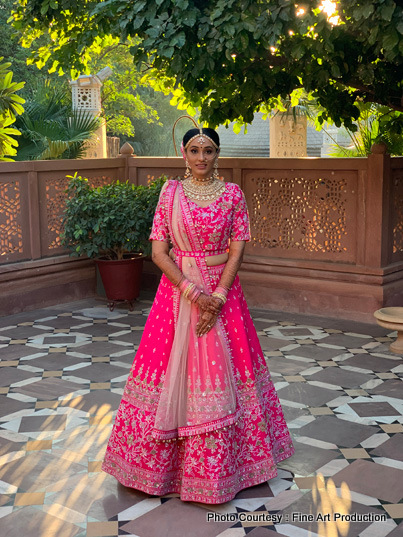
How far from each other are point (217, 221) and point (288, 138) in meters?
12.1

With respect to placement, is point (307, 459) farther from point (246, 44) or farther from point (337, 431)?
point (246, 44)

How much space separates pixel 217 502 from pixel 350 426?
4.38 feet

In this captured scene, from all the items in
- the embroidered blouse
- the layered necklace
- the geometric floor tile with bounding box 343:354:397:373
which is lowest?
the geometric floor tile with bounding box 343:354:397:373

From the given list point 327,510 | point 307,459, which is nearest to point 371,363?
point 307,459

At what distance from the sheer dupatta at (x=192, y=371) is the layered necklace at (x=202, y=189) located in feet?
0.12

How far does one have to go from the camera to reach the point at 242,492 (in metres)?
3.71

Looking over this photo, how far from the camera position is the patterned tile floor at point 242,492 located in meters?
3.44

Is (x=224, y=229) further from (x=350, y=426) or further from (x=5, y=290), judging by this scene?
(x=5, y=290)

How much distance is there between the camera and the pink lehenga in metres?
3.57

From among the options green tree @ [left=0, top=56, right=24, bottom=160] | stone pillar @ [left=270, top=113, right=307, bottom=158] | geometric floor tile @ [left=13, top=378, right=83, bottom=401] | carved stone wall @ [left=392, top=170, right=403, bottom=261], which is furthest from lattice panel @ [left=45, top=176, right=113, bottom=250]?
stone pillar @ [left=270, top=113, right=307, bottom=158]

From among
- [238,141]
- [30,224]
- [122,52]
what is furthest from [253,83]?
[122,52]

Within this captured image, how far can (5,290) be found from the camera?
7527 millimetres

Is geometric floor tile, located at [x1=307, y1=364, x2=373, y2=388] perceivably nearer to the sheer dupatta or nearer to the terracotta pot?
the sheer dupatta

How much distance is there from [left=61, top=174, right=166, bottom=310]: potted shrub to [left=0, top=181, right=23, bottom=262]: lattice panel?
0.45m
